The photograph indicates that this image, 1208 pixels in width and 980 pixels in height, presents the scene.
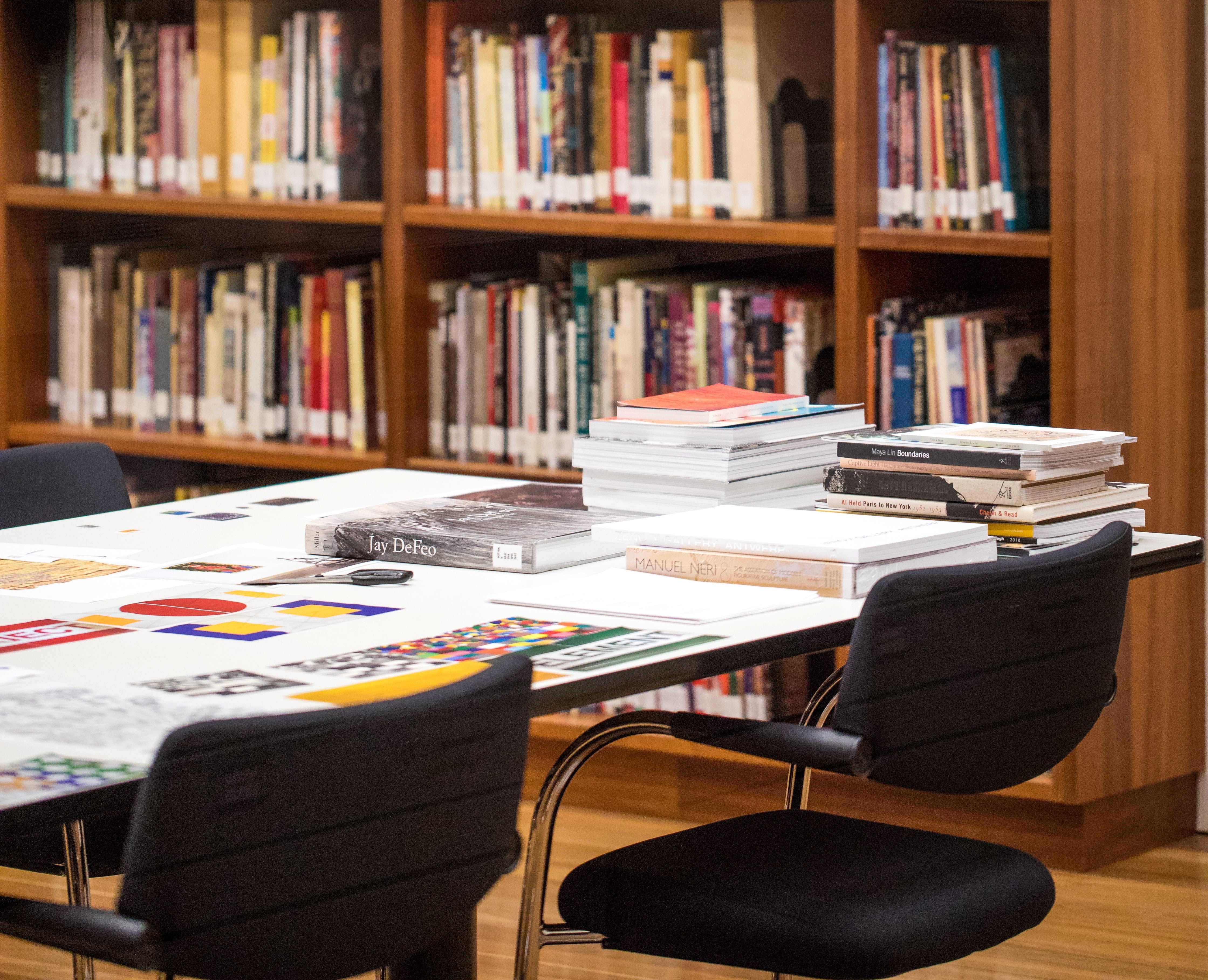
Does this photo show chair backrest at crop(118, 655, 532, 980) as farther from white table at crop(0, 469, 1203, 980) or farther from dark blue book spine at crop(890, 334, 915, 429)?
dark blue book spine at crop(890, 334, 915, 429)

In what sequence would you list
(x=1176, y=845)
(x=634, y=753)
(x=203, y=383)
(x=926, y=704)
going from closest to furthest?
(x=926, y=704)
(x=1176, y=845)
(x=634, y=753)
(x=203, y=383)

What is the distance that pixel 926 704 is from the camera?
1.47 meters

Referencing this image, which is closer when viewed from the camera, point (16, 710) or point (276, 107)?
point (16, 710)

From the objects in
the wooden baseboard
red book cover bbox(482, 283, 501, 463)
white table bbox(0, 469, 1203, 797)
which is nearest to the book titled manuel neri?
white table bbox(0, 469, 1203, 797)

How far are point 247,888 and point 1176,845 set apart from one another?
219cm

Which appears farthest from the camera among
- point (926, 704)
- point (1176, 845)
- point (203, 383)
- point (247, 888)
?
point (203, 383)

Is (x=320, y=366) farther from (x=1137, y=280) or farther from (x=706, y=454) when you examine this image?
(x=706, y=454)

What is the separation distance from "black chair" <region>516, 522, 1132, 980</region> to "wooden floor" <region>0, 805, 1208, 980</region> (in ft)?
2.46

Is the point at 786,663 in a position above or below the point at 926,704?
below

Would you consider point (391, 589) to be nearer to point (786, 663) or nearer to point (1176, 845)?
point (786, 663)

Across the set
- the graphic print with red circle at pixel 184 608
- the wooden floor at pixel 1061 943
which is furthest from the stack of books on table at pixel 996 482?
the wooden floor at pixel 1061 943

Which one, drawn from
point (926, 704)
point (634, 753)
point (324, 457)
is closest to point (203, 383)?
point (324, 457)

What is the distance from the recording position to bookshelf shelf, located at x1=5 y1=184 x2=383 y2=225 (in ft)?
10.7

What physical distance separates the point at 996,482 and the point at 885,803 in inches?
51.4
